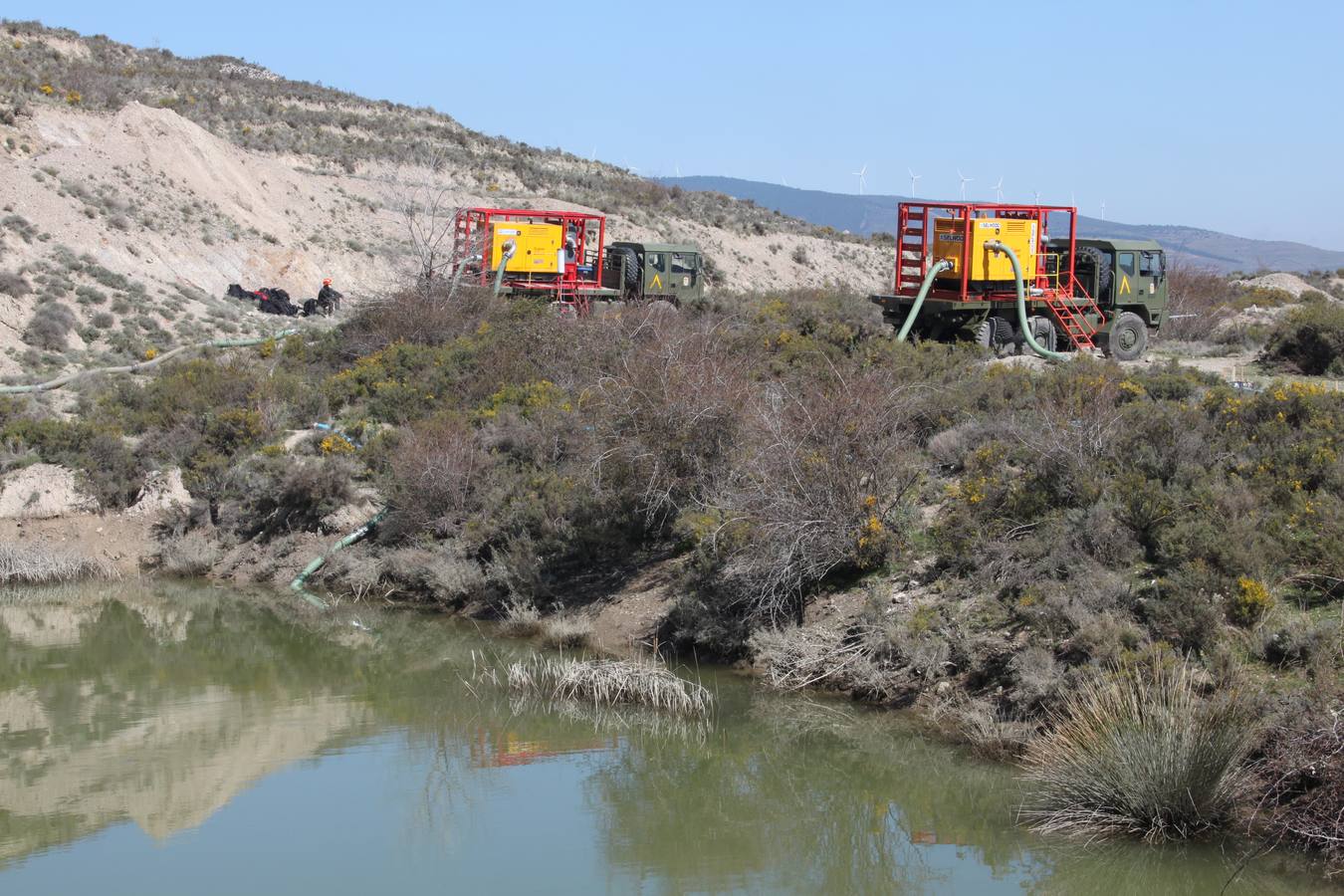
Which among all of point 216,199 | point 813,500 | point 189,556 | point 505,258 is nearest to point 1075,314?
point 813,500

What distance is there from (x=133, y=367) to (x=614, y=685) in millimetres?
20828

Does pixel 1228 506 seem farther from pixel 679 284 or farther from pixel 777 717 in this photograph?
pixel 679 284

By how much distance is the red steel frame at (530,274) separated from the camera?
113 feet

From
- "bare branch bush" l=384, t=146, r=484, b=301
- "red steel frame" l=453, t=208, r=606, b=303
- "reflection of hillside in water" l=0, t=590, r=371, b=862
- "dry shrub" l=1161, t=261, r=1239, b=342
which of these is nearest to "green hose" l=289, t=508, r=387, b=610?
"reflection of hillside in water" l=0, t=590, r=371, b=862

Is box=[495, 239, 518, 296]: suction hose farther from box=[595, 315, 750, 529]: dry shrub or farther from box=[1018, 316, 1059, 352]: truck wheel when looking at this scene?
box=[595, 315, 750, 529]: dry shrub

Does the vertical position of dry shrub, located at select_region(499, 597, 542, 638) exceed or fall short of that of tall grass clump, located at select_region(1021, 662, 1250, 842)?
it falls short

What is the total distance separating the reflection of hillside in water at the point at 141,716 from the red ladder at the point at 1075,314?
16.7 meters

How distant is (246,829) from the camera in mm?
12523

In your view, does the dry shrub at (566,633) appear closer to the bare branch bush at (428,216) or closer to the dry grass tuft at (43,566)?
the dry grass tuft at (43,566)

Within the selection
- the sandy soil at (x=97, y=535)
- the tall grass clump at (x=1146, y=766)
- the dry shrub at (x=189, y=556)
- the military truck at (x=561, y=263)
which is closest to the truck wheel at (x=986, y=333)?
the military truck at (x=561, y=263)

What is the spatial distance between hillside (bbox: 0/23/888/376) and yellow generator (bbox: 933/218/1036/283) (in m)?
16.7

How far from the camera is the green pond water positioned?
1150 centimetres

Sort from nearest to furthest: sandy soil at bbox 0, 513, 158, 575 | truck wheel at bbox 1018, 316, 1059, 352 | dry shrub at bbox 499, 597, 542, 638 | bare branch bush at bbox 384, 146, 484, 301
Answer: dry shrub at bbox 499, 597, 542, 638
sandy soil at bbox 0, 513, 158, 575
truck wheel at bbox 1018, 316, 1059, 352
bare branch bush at bbox 384, 146, 484, 301

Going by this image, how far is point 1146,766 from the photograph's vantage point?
448 inches
